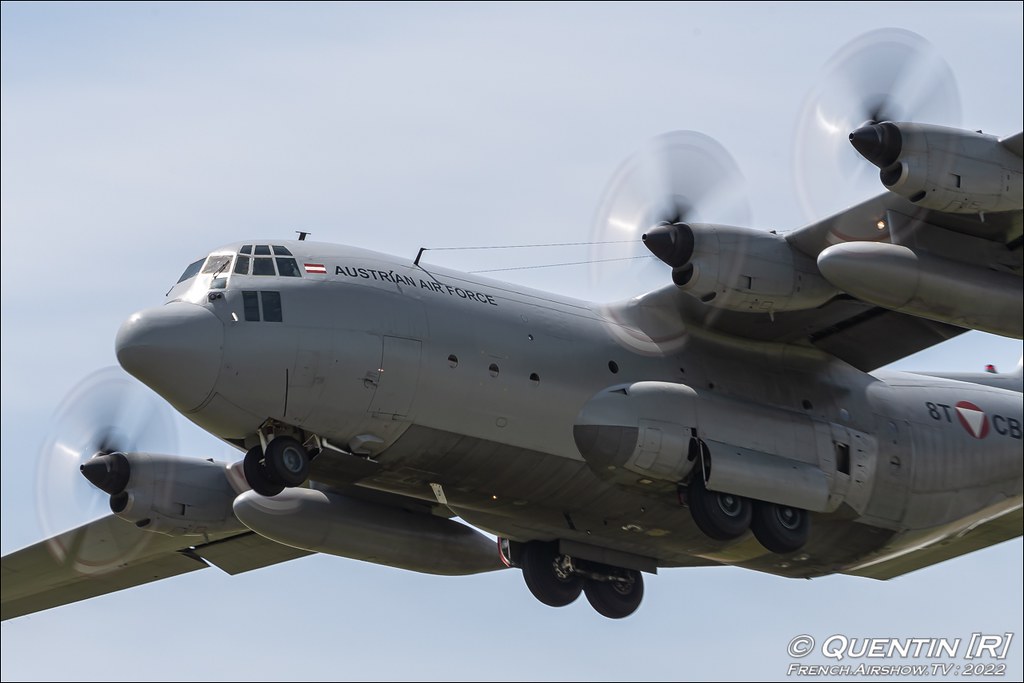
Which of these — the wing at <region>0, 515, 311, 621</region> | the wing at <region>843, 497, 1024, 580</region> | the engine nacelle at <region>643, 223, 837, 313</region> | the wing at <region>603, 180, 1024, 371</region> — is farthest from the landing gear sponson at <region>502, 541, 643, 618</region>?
the engine nacelle at <region>643, 223, 837, 313</region>

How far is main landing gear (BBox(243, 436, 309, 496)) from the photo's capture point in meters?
17.0

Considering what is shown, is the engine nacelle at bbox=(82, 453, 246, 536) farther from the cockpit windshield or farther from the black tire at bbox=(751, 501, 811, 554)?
the black tire at bbox=(751, 501, 811, 554)

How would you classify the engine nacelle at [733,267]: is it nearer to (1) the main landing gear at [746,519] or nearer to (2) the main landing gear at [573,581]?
(1) the main landing gear at [746,519]

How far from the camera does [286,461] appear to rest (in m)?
17.0

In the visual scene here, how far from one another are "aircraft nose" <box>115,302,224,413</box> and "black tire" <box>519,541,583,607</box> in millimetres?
5503

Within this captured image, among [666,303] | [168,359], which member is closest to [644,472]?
[666,303]

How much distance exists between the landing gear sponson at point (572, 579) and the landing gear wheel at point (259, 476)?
4.42 m

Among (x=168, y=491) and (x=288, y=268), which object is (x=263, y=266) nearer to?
(x=288, y=268)

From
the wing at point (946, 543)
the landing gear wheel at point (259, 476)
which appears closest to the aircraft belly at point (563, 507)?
the wing at point (946, 543)

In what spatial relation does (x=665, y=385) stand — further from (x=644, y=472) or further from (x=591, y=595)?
(x=591, y=595)

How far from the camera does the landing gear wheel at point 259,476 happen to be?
17.1 m

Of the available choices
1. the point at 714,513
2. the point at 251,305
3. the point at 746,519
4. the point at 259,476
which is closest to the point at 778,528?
the point at 746,519

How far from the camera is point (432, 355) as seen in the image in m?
17.5

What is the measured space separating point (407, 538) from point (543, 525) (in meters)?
1.82
